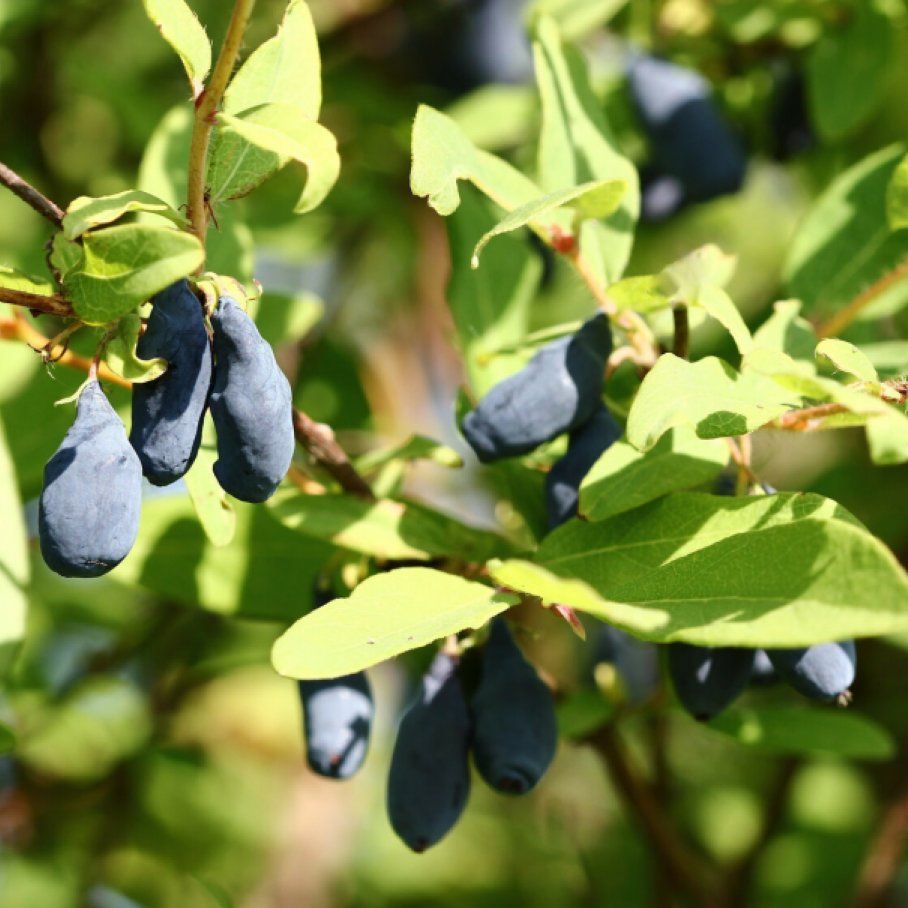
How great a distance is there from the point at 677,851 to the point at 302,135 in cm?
110

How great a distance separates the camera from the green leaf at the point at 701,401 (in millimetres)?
895

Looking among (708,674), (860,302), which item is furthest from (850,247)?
(708,674)

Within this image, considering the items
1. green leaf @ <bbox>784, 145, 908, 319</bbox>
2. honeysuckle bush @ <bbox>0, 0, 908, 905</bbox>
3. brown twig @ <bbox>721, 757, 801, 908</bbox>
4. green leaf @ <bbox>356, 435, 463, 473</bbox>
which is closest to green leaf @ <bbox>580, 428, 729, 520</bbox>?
honeysuckle bush @ <bbox>0, 0, 908, 905</bbox>

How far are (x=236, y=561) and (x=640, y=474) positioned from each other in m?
0.51

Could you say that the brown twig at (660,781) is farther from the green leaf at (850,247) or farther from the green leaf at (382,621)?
the green leaf at (382,621)

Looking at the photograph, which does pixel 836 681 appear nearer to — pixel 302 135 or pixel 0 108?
pixel 302 135

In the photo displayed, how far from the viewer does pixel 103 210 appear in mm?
831

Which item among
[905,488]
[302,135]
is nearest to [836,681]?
[302,135]

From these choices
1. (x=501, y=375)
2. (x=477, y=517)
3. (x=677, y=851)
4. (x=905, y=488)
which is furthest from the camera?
(x=477, y=517)

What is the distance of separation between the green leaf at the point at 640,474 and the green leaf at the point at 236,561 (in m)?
0.40

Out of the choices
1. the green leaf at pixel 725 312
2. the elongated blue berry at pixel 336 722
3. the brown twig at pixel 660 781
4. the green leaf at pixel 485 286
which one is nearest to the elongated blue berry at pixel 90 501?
the elongated blue berry at pixel 336 722

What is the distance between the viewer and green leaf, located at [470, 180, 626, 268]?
91 centimetres

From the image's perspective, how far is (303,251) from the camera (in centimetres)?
217

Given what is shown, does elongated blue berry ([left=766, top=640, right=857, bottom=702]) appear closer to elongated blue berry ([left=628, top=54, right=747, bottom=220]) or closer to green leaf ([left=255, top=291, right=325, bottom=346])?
green leaf ([left=255, top=291, right=325, bottom=346])
